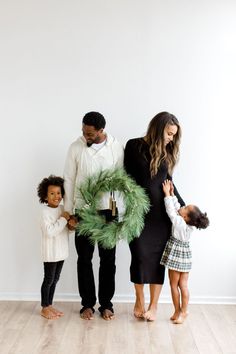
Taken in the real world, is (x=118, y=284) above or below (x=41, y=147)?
below

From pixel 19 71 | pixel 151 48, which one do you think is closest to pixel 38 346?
pixel 19 71

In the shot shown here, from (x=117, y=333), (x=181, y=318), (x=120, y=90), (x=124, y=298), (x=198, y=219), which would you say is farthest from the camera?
(x=124, y=298)

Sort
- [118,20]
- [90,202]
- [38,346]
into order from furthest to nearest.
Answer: [118,20] → [90,202] → [38,346]

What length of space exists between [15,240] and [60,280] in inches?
18.3

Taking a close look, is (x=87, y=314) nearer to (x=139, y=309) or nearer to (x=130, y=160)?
(x=139, y=309)

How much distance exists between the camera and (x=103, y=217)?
3479mm

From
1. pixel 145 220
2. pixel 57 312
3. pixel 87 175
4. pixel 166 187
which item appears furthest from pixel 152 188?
pixel 57 312

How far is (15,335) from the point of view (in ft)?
10.7

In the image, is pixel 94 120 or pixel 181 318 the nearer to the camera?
pixel 94 120

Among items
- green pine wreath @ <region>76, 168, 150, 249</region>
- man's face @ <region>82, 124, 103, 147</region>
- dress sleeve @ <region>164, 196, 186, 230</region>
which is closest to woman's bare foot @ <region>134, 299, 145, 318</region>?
green pine wreath @ <region>76, 168, 150, 249</region>

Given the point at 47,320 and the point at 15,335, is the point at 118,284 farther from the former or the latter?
the point at 15,335

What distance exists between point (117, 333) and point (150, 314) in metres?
0.32

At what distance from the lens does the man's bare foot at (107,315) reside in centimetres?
359

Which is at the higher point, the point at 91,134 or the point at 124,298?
the point at 91,134
